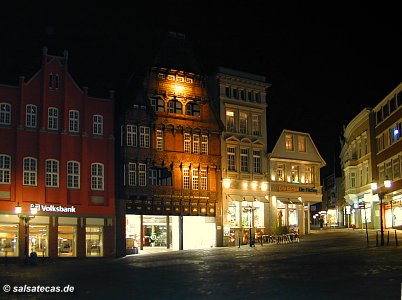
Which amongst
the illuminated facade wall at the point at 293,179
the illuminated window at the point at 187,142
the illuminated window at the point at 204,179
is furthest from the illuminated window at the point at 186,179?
the illuminated facade wall at the point at 293,179

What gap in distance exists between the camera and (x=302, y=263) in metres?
33.5

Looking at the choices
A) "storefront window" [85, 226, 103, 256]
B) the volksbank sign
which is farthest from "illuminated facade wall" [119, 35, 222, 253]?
the volksbank sign

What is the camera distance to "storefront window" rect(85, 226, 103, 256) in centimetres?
5169

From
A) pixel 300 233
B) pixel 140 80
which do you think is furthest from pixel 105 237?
pixel 300 233

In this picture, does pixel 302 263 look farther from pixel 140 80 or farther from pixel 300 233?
pixel 300 233

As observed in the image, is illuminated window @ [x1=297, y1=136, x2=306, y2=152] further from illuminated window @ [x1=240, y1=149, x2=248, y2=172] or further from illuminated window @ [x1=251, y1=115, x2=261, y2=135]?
illuminated window @ [x1=240, y1=149, x2=248, y2=172]

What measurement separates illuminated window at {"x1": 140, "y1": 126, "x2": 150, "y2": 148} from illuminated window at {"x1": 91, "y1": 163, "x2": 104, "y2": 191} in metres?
4.83

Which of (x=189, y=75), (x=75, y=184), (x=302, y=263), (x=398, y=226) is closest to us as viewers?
(x=302, y=263)

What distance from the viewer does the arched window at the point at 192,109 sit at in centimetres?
6016

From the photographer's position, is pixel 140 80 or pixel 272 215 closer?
pixel 140 80

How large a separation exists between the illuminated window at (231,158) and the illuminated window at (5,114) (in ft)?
73.6

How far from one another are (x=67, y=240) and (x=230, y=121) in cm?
2133

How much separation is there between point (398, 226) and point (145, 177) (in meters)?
27.2

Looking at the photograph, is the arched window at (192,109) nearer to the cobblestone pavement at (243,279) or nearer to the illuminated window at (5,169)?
the illuminated window at (5,169)
